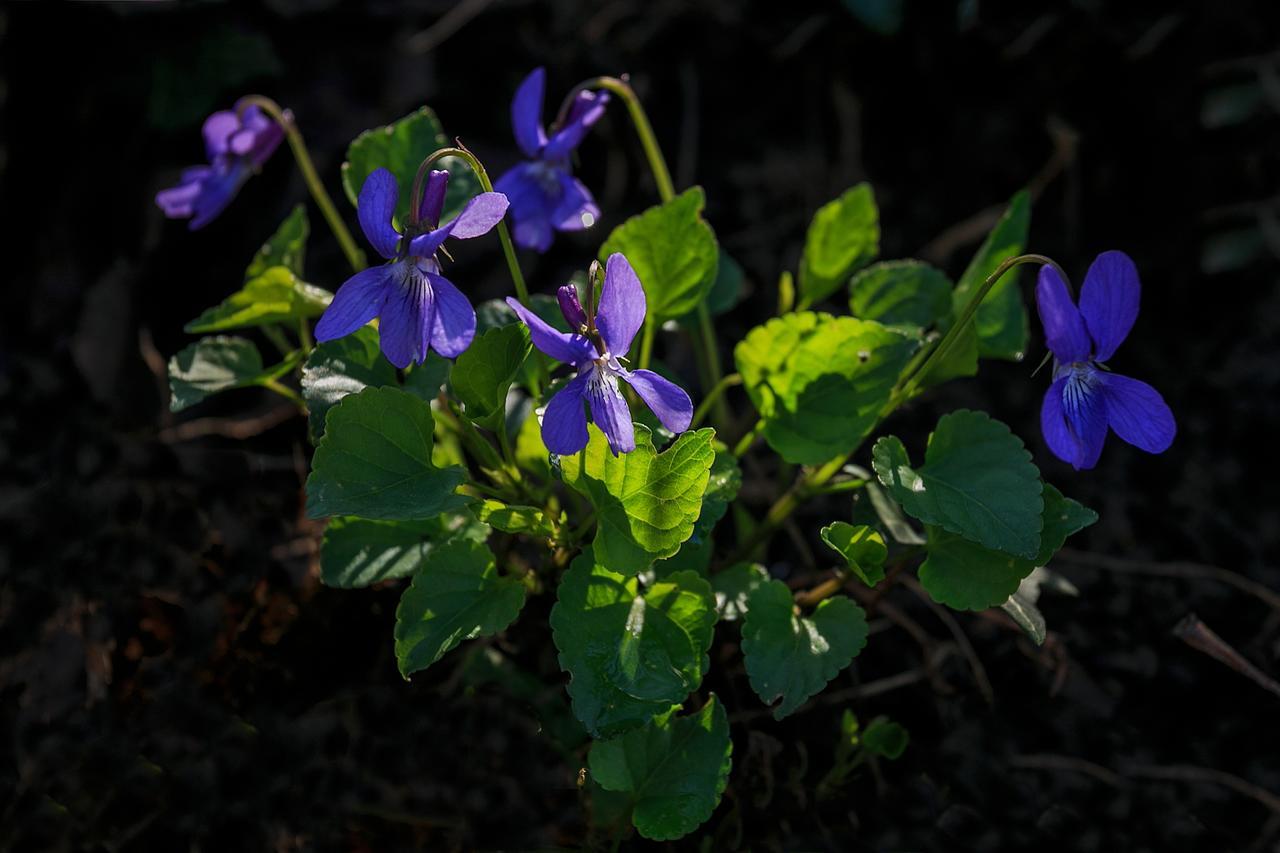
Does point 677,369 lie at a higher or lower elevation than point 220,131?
lower

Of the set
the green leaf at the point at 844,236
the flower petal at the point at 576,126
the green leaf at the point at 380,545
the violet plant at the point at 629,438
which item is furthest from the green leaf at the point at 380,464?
the green leaf at the point at 844,236

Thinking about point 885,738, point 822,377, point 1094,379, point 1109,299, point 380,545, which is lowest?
point 885,738

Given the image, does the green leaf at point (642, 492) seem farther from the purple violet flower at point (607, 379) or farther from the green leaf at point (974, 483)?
the green leaf at point (974, 483)

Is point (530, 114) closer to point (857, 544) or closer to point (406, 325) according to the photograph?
point (406, 325)

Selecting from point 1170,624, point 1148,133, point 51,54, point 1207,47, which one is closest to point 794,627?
point 1170,624

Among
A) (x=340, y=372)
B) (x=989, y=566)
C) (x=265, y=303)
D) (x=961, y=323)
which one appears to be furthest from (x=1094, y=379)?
(x=265, y=303)
